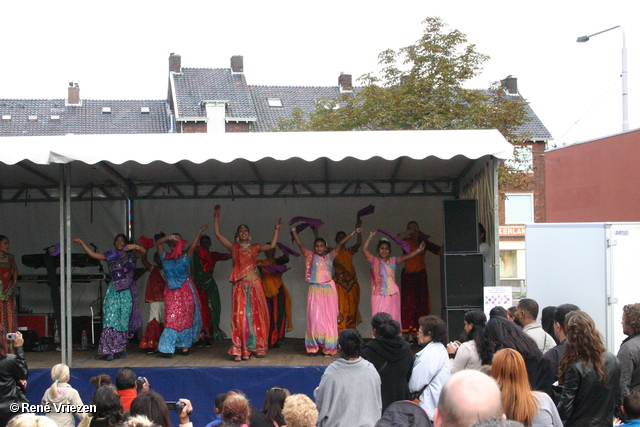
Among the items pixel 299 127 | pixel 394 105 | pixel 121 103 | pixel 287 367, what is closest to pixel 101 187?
pixel 287 367

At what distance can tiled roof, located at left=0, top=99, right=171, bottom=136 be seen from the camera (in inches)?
1139

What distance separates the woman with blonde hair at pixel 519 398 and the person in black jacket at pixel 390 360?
51.9 inches

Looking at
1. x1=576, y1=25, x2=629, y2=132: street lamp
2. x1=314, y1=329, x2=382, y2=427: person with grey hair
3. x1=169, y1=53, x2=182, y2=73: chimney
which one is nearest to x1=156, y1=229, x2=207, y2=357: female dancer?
x1=314, y1=329, x2=382, y2=427: person with grey hair

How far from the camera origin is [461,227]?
6105mm

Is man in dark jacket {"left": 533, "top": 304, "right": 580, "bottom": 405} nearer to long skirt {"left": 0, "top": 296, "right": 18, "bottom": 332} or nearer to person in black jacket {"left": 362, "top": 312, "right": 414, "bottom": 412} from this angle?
person in black jacket {"left": 362, "top": 312, "right": 414, "bottom": 412}

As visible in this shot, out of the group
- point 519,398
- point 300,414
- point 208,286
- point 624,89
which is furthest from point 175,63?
point 519,398

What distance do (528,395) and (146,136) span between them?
14.2ft

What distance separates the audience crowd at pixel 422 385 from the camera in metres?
2.41

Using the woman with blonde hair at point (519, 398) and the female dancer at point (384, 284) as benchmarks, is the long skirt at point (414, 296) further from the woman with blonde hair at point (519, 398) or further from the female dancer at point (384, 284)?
the woman with blonde hair at point (519, 398)

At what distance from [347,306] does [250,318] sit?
141cm

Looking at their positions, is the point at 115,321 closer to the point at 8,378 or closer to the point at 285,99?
the point at 8,378

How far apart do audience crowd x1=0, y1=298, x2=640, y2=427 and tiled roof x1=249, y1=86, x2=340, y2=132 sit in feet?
80.8

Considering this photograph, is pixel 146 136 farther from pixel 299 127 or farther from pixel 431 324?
pixel 299 127

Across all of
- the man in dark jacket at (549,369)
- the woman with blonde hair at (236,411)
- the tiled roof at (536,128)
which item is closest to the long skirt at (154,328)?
the woman with blonde hair at (236,411)
